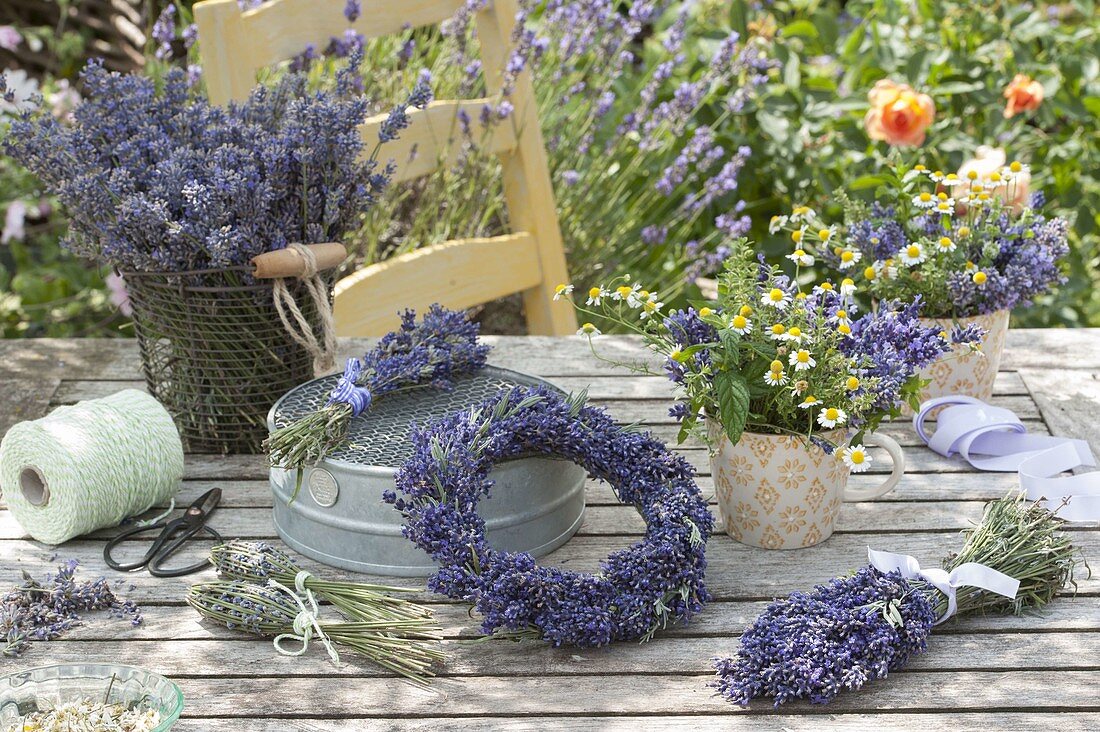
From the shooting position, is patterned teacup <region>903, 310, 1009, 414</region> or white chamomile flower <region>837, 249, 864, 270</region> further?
patterned teacup <region>903, 310, 1009, 414</region>

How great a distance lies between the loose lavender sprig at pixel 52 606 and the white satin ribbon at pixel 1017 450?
1.18 meters

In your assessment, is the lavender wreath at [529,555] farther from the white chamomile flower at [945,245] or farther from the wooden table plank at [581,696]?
the white chamomile flower at [945,245]

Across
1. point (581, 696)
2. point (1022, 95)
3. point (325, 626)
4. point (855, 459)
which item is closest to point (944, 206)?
point (855, 459)

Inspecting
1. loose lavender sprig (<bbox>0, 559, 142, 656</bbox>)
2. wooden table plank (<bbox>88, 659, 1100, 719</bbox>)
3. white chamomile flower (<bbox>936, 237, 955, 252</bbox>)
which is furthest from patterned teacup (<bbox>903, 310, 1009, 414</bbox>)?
loose lavender sprig (<bbox>0, 559, 142, 656</bbox>)

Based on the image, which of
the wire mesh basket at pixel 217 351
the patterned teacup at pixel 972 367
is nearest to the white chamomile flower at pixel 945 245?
the patterned teacup at pixel 972 367

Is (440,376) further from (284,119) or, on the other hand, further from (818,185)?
(818,185)

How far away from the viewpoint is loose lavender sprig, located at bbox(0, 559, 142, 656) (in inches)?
53.3

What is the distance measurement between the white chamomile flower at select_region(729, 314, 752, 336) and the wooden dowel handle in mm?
626

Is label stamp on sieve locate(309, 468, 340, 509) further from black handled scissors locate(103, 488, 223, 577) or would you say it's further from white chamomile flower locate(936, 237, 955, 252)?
white chamomile flower locate(936, 237, 955, 252)

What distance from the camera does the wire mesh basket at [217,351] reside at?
176 cm

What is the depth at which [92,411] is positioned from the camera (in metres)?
1.62

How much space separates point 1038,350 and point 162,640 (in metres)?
1.65

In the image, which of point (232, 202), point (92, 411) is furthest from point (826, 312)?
point (92, 411)

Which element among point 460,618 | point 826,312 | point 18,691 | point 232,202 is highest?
point 232,202
